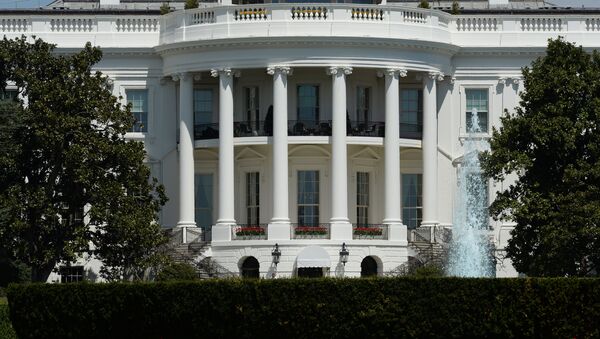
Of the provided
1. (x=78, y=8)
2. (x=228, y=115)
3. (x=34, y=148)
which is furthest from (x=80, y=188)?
(x=78, y=8)

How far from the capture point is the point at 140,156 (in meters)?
72.8

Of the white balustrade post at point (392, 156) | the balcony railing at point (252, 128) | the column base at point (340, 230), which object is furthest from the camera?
the balcony railing at point (252, 128)

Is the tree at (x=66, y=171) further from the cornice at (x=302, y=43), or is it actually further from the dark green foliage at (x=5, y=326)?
the dark green foliage at (x=5, y=326)

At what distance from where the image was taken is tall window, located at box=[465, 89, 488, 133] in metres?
84.4

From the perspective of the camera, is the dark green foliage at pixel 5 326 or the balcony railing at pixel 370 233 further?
the balcony railing at pixel 370 233

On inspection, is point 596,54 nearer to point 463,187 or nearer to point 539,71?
point 539,71

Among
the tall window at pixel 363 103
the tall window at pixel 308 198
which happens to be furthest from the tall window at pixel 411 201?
the tall window at pixel 308 198

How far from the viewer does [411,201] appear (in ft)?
275

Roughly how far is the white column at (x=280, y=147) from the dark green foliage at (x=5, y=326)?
2246 cm

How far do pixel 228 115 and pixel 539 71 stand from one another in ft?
45.4

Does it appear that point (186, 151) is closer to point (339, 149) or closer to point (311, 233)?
point (339, 149)

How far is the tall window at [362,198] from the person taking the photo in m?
83.3

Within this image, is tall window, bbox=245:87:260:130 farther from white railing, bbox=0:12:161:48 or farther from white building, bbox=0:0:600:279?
white railing, bbox=0:12:161:48

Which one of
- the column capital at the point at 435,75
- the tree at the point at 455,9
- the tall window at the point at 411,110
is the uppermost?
the tree at the point at 455,9
